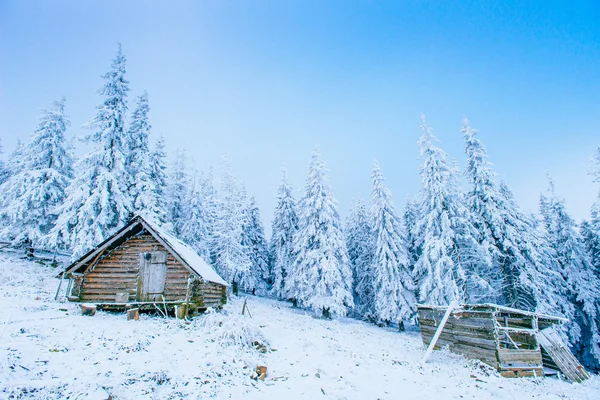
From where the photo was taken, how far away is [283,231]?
3478cm

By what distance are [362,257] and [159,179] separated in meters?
23.7

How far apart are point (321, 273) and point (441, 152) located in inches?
611

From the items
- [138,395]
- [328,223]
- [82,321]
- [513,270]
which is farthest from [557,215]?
[82,321]

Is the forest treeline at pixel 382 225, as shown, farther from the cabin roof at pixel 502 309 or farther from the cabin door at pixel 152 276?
the cabin roof at pixel 502 309

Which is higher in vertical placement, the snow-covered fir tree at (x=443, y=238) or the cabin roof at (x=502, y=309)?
the snow-covered fir tree at (x=443, y=238)

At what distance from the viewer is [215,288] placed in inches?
875

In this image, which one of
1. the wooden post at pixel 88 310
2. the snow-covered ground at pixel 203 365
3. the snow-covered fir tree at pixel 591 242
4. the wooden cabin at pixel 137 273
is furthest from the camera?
the snow-covered fir tree at pixel 591 242

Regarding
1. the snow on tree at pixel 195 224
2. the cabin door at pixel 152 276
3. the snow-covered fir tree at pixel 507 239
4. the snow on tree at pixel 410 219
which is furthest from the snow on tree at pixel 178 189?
the snow-covered fir tree at pixel 507 239

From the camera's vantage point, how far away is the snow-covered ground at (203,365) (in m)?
7.61

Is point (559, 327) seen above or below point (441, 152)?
below

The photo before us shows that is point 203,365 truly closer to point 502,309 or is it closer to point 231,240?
point 502,309

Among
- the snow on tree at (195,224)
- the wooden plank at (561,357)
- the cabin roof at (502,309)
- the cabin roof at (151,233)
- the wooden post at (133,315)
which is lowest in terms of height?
the wooden plank at (561,357)

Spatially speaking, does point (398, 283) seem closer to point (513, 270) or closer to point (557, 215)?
point (513, 270)

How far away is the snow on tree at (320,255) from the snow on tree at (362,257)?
11.9ft
